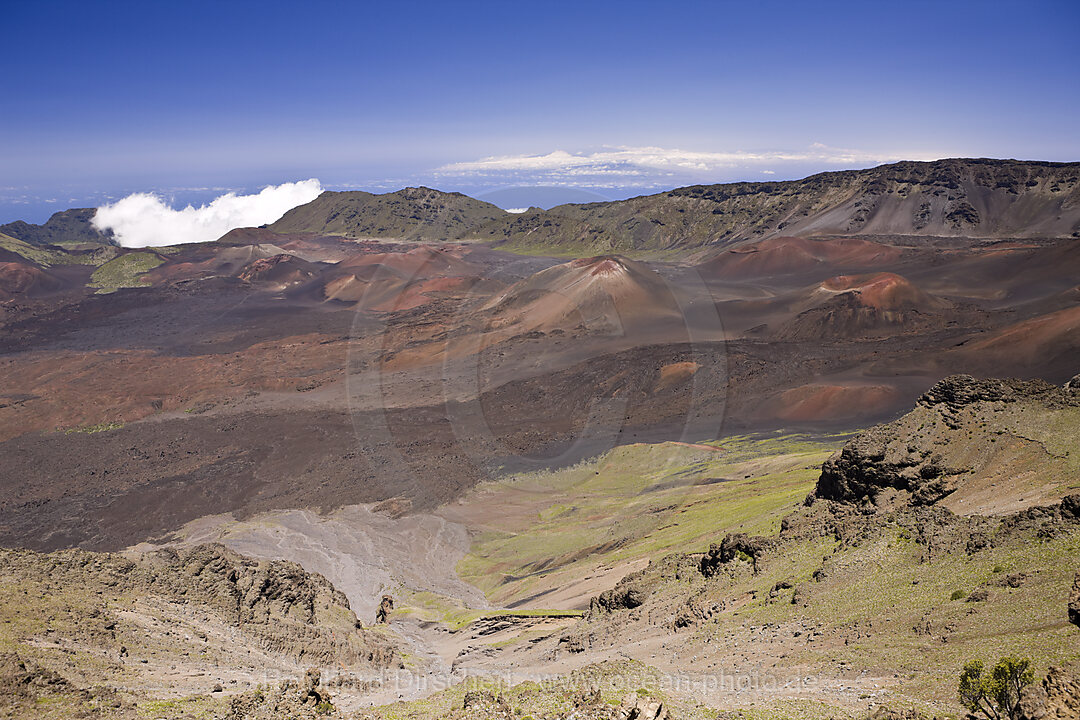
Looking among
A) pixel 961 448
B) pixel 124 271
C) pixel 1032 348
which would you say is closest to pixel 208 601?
pixel 961 448

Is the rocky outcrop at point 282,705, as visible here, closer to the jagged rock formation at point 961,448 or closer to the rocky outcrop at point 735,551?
the rocky outcrop at point 735,551

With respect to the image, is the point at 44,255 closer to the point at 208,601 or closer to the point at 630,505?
the point at 630,505

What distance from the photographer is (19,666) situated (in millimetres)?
14086

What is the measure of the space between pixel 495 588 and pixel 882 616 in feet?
86.2

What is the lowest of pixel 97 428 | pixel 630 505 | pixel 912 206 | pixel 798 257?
pixel 630 505

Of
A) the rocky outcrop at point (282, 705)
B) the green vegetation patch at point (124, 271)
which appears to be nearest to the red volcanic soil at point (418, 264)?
the green vegetation patch at point (124, 271)

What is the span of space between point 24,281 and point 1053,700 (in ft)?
645

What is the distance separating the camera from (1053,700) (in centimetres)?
1003

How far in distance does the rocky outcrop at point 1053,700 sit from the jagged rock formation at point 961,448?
11149mm

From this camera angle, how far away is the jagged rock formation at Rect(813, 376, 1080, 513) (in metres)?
21.3

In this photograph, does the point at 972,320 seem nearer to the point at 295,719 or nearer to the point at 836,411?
the point at 836,411

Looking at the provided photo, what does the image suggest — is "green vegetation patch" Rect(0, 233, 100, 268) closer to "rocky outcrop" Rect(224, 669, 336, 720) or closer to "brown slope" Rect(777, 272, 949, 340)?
"brown slope" Rect(777, 272, 949, 340)

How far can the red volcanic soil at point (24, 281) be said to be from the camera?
14812 cm

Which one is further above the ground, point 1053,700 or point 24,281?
point 24,281
